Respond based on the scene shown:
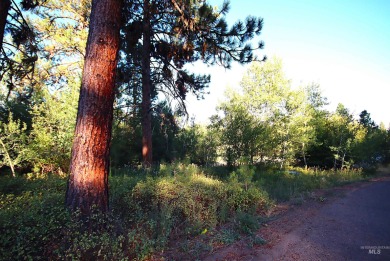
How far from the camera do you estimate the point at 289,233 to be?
3.99m

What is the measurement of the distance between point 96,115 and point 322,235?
15.0ft

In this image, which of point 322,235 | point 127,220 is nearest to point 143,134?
point 127,220

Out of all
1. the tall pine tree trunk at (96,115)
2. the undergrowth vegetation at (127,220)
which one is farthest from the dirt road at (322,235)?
the tall pine tree trunk at (96,115)

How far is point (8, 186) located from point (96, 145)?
363 cm

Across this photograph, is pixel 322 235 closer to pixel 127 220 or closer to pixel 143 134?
pixel 127 220

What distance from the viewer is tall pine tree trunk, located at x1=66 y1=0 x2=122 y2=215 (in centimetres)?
344

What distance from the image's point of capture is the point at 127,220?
4.00 m

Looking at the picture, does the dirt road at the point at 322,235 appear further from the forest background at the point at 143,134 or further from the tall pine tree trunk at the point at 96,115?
the tall pine tree trunk at the point at 96,115

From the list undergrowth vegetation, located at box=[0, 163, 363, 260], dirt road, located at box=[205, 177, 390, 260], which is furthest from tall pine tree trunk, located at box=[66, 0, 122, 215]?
dirt road, located at box=[205, 177, 390, 260]

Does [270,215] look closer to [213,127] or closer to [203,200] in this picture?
[203,200]

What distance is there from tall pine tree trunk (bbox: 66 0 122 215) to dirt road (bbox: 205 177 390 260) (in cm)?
217

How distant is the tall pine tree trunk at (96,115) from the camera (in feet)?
11.3

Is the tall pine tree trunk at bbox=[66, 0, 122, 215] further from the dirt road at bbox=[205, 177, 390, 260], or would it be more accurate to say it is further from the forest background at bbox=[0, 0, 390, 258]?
the dirt road at bbox=[205, 177, 390, 260]

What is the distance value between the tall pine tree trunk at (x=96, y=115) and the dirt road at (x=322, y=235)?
85.3 inches
